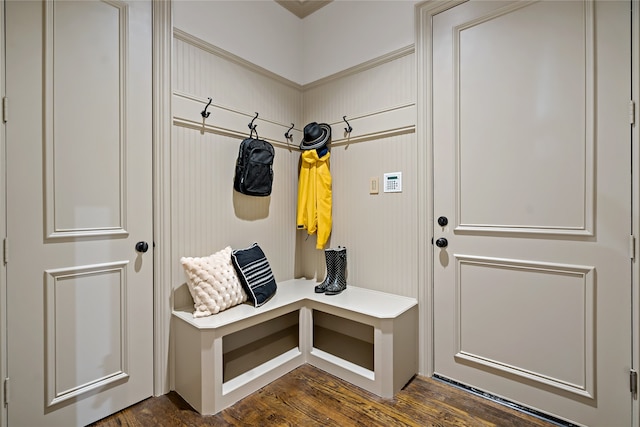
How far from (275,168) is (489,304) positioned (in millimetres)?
1728

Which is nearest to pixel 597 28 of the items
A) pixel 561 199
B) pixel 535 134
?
pixel 535 134

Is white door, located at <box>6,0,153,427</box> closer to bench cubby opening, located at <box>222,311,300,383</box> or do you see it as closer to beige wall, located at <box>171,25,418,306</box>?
beige wall, located at <box>171,25,418,306</box>

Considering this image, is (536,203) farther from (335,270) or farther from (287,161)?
(287,161)

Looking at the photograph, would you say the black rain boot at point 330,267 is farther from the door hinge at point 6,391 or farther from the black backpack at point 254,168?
the door hinge at point 6,391

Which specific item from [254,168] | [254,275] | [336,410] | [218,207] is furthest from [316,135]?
[336,410]

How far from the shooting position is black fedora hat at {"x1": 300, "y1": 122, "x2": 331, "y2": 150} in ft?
7.87

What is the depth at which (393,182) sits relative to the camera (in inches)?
82.6

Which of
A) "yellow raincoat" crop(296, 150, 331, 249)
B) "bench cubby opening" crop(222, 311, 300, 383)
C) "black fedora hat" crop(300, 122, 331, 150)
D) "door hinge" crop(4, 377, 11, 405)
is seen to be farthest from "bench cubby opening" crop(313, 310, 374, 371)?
"door hinge" crop(4, 377, 11, 405)

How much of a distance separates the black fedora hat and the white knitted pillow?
1.13m

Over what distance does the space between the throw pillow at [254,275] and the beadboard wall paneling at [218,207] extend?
0.20 meters

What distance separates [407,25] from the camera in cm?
201

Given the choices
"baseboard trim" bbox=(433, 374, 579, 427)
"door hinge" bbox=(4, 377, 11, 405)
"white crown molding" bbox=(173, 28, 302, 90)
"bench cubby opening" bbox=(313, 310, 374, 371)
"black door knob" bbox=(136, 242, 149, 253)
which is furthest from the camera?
"bench cubby opening" bbox=(313, 310, 374, 371)

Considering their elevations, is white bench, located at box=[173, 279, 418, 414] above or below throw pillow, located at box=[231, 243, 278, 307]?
below

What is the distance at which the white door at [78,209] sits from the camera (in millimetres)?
1340
